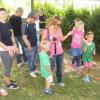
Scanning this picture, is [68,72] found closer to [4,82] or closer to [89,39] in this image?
[89,39]

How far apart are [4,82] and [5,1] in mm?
15233

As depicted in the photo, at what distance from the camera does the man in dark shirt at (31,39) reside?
7.65 metres

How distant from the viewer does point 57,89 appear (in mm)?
7289

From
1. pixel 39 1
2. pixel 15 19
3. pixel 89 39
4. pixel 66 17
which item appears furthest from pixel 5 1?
pixel 89 39

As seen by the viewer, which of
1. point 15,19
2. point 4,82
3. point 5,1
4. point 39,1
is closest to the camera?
point 4,82

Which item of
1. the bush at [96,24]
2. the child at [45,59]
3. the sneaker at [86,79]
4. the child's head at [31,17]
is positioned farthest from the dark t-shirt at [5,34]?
the bush at [96,24]

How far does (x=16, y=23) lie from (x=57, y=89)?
2387mm

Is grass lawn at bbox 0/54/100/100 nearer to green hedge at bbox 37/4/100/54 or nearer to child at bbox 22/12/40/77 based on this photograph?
child at bbox 22/12/40/77

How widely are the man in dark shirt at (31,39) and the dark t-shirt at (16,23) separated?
917 mm

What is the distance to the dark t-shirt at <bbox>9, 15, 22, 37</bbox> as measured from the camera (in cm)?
870

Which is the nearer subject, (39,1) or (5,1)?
(39,1)

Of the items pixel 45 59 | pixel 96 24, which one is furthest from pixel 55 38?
pixel 96 24

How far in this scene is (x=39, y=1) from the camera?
58.1 feet

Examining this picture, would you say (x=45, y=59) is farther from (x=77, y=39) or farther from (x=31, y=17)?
(x=77, y=39)
